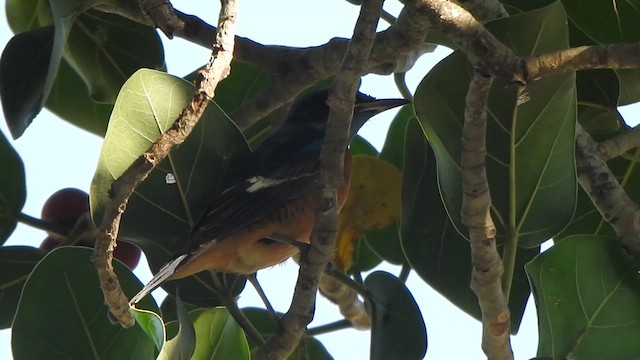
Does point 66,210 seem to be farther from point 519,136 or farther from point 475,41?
point 475,41

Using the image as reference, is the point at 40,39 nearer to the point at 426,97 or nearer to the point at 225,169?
the point at 225,169

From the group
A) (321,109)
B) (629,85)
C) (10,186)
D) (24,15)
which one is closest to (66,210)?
(10,186)

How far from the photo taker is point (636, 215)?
7.21 feet

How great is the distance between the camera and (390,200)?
2.89 m

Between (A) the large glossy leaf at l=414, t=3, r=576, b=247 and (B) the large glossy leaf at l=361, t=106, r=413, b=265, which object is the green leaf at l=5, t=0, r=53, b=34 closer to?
(B) the large glossy leaf at l=361, t=106, r=413, b=265

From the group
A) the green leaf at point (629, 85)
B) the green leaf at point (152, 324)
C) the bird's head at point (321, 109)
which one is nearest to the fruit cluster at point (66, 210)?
the bird's head at point (321, 109)

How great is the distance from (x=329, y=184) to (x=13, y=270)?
1195 millimetres

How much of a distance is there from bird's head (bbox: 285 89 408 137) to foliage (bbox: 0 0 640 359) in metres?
0.36

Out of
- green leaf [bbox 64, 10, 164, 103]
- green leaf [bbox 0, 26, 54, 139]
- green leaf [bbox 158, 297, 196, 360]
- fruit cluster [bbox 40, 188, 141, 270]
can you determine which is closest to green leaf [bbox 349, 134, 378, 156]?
green leaf [bbox 64, 10, 164, 103]

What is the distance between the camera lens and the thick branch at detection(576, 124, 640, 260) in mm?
2199

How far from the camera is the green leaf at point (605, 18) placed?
8.32ft

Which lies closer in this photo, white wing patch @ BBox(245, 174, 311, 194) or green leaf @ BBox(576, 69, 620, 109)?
green leaf @ BBox(576, 69, 620, 109)

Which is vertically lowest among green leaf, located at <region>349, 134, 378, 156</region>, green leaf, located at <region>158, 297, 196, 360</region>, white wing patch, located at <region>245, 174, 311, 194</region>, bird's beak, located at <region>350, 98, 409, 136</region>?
green leaf, located at <region>158, 297, 196, 360</region>

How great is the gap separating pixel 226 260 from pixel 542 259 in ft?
3.30
